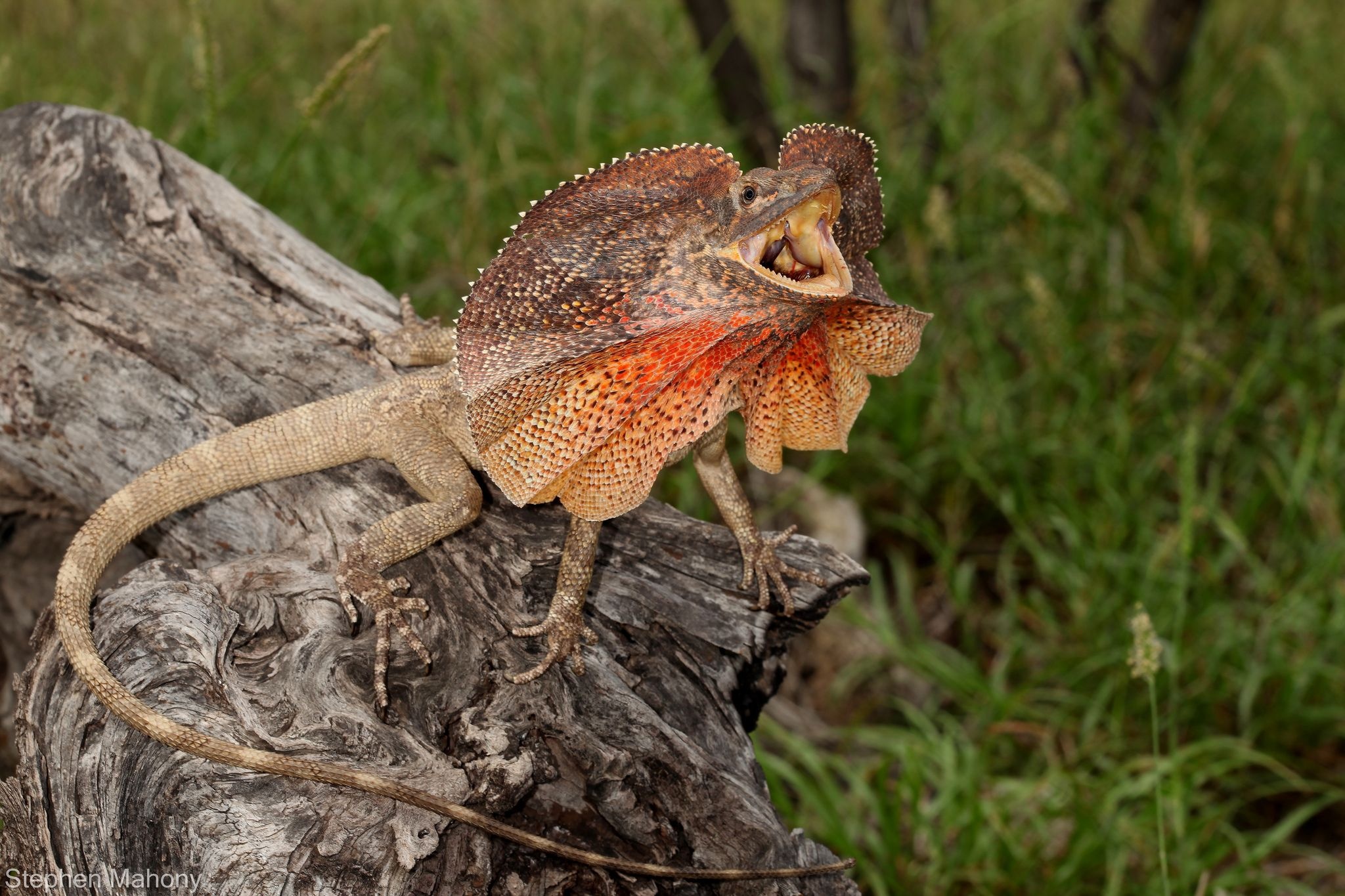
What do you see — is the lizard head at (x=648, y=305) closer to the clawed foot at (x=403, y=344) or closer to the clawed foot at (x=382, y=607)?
the clawed foot at (x=382, y=607)

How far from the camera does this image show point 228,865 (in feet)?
5.08

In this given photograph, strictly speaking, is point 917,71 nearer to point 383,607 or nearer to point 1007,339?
point 1007,339

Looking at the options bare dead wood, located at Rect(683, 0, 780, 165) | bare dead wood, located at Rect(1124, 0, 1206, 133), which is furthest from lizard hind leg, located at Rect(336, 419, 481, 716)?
bare dead wood, located at Rect(1124, 0, 1206, 133)

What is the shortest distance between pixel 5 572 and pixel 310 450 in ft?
3.45

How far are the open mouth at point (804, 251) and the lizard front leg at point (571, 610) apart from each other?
57cm

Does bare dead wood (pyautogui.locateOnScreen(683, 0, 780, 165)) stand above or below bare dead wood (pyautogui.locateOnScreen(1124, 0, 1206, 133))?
below

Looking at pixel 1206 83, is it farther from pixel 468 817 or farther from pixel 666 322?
pixel 468 817

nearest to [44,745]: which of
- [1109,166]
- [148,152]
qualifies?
[148,152]

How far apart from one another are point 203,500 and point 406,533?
45cm

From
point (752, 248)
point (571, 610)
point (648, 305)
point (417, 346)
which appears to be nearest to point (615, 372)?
point (648, 305)

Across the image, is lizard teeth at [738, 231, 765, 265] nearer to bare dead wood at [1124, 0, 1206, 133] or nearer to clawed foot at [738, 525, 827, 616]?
clawed foot at [738, 525, 827, 616]

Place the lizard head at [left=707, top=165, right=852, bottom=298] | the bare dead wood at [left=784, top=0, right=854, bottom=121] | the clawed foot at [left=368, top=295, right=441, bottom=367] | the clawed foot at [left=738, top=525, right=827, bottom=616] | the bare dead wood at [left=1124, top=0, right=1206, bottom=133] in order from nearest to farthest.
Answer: the lizard head at [left=707, top=165, right=852, bottom=298] < the clawed foot at [left=738, top=525, right=827, bottom=616] < the clawed foot at [left=368, top=295, right=441, bottom=367] < the bare dead wood at [left=1124, top=0, right=1206, bottom=133] < the bare dead wood at [left=784, top=0, right=854, bottom=121]

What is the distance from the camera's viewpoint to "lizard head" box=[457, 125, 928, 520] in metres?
1.82

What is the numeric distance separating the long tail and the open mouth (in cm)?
91
